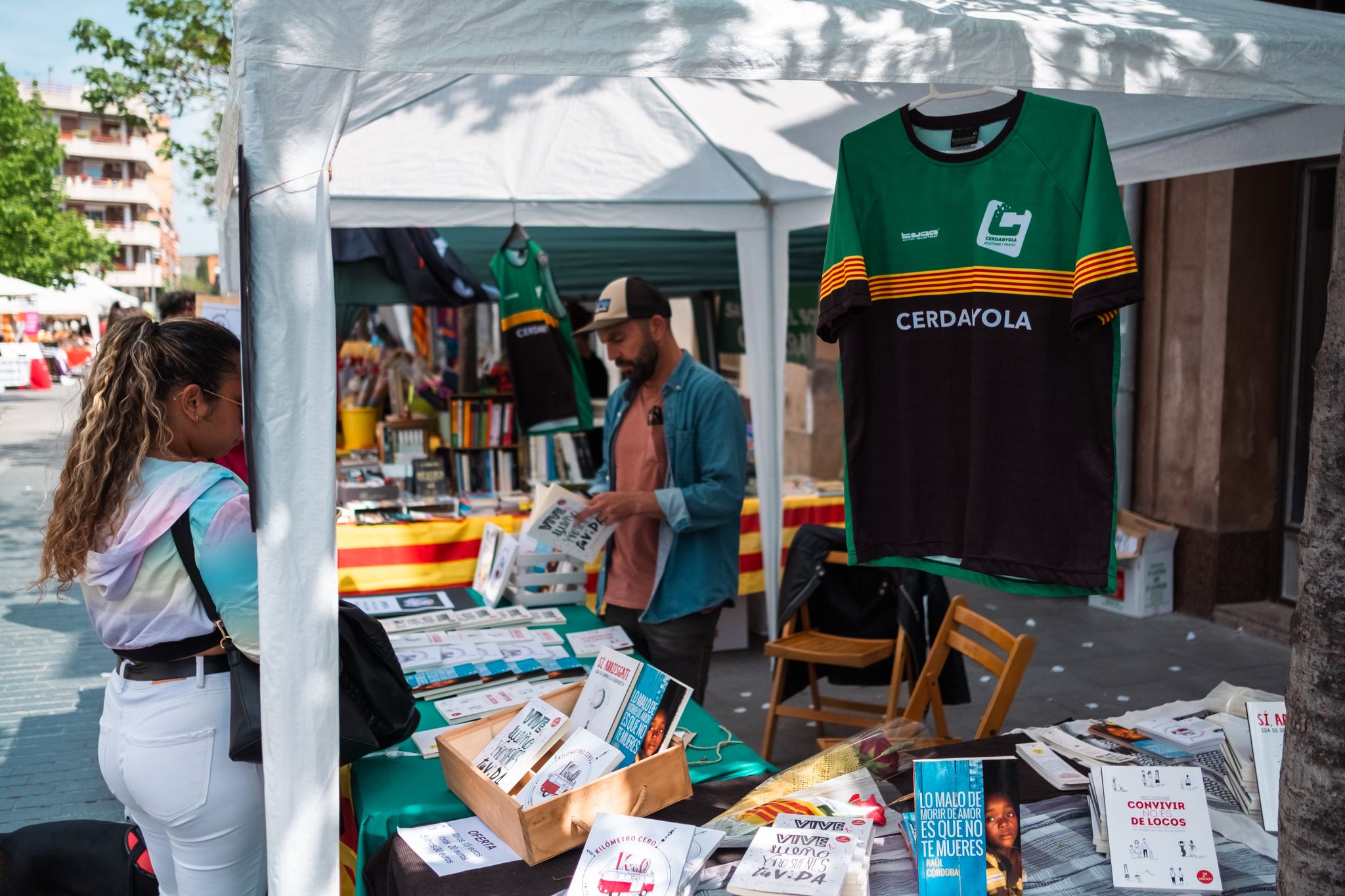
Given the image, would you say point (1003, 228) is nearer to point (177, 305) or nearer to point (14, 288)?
point (177, 305)

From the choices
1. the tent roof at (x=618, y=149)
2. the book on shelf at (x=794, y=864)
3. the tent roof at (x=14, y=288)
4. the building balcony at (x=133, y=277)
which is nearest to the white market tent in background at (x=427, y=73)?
the book on shelf at (x=794, y=864)

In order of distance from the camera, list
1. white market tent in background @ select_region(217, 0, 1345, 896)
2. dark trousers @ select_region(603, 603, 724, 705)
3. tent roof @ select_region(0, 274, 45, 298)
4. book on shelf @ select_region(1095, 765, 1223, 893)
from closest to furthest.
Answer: white market tent in background @ select_region(217, 0, 1345, 896)
book on shelf @ select_region(1095, 765, 1223, 893)
dark trousers @ select_region(603, 603, 724, 705)
tent roof @ select_region(0, 274, 45, 298)

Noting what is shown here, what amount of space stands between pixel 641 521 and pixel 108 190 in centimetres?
7317

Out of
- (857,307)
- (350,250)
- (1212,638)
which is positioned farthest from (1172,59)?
(350,250)

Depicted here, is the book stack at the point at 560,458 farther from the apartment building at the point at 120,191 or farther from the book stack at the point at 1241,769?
the apartment building at the point at 120,191

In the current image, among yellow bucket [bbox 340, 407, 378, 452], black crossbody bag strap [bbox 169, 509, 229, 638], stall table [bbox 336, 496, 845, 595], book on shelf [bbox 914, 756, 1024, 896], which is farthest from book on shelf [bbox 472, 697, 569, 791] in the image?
yellow bucket [bbox 340, 407, 378, 452]

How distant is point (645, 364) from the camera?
357 centimetres

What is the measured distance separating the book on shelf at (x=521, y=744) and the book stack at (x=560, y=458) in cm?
371

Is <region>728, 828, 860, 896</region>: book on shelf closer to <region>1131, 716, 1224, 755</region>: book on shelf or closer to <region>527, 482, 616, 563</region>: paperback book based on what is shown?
<region>1131, 716, 1224, 755</region>: book on shelf

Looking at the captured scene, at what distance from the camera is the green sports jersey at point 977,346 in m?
2.42

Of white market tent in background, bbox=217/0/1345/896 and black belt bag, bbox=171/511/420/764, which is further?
black belt bag, bbox=171/511/420/764

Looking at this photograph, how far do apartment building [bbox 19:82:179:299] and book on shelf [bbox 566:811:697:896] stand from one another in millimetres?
69969

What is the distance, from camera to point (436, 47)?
6.09 feet

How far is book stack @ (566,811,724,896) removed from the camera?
1.87 meters
